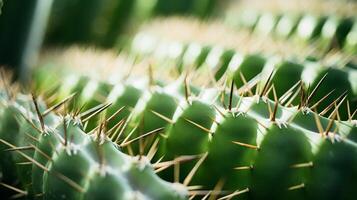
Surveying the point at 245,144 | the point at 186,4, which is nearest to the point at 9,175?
the point at 245,144

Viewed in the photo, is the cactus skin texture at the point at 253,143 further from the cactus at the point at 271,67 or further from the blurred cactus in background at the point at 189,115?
the cactus at the point at 271,67

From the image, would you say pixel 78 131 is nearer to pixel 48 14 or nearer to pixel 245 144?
pixel 245 144

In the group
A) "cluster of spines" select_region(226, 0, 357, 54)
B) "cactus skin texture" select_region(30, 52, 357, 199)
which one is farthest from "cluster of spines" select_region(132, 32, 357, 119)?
"cluster of spines" select_region(226, 0, 357, 54)

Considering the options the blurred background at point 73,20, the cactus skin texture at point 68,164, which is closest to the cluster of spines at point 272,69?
the cactus skin texture at point 68,164

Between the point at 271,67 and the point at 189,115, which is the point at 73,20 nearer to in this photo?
the point at 271,67

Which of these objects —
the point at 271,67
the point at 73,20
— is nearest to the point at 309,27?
the point at 271,67
